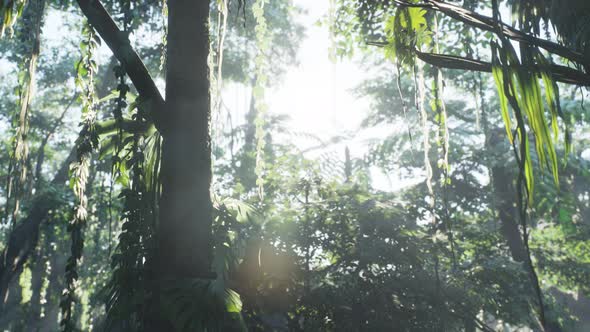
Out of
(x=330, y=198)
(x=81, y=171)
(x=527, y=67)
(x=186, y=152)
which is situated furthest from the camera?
(x=330, y=198)

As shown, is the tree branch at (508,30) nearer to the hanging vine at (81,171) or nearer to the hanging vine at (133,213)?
the hanging vine at (133,213)

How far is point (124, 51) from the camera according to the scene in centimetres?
220

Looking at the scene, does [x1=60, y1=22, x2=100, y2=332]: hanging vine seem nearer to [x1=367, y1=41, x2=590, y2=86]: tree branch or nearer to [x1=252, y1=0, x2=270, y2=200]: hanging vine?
[x1=252, y1=0, x2=270, y2=200]: hanging vine

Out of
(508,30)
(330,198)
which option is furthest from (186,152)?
(330,198)

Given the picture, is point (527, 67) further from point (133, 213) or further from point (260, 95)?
point (133, 213)

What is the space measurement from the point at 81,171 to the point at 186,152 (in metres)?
0.81

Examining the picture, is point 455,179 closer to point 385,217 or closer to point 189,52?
point 385,217

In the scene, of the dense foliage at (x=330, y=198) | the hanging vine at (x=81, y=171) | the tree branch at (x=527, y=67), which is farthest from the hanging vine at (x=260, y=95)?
the tree branch at (x=527, y=67)

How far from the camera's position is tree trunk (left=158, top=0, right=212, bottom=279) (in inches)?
80.7

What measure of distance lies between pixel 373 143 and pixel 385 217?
10713 mm

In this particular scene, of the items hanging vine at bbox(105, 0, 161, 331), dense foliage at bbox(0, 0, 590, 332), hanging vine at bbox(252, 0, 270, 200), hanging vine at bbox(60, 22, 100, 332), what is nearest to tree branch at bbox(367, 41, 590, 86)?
dense foliage at bbox(0, 0, 590, 332)

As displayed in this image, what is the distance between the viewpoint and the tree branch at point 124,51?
2203 millimetres

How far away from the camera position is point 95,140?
253 cm

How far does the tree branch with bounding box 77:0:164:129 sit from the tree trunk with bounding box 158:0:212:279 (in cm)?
8
